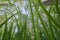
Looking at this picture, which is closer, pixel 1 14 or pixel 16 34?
pixel 16 34

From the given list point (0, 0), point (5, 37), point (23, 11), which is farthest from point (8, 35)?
point (0, 0)

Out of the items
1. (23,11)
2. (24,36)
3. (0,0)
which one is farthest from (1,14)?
(24,36)

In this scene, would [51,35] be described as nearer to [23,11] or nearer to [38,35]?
[38,35]

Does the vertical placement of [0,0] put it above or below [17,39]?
above

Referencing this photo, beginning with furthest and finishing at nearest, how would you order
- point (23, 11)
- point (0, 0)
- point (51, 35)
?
point (0, 0)
point (23, 11)
point (51, 35)

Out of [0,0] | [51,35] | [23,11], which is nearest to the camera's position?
[51,35]

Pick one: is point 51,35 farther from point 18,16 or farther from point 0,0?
point 0,0

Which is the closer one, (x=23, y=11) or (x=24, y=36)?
(x=24, y=36)

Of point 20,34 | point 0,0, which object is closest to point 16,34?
point 20,34
